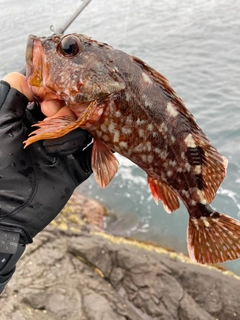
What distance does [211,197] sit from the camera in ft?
9.87

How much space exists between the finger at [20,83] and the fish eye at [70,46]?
15.4 inches

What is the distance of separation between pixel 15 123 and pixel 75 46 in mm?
783

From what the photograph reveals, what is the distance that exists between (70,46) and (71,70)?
0.20 metres

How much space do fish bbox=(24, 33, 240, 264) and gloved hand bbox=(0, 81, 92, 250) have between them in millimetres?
176

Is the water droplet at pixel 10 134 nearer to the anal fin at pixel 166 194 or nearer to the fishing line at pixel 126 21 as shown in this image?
the anal fin at pixel 166 194

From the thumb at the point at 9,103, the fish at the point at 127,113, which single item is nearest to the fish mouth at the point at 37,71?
the fish at the point at 127,113

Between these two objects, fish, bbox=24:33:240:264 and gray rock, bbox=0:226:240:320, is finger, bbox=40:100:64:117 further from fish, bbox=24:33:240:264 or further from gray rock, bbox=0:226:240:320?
gray rock, bbox=0:226:240:320

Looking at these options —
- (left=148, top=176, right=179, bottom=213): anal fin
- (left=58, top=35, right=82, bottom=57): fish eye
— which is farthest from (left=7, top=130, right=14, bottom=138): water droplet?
(left=148, top=176, right=179, bottom=213): anal fin

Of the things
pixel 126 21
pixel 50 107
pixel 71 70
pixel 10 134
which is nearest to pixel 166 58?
pixel 126 21

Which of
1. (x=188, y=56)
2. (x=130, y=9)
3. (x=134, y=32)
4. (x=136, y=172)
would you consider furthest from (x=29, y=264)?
(x=130, y=9)

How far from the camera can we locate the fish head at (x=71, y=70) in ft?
8.98

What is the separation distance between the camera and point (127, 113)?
2.79 m

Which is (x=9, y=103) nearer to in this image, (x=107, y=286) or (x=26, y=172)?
(x=26, y=172)

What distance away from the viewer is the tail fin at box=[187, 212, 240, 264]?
2984 millimetres
